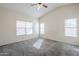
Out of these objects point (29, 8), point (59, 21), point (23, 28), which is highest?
point (29, 8)

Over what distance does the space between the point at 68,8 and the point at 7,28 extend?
144 cm

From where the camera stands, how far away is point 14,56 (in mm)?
2117

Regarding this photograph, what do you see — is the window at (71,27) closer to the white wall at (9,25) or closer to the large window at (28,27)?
the large window at (28,27)

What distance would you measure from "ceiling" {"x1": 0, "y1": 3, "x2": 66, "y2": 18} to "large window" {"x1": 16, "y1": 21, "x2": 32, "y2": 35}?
0.77ft

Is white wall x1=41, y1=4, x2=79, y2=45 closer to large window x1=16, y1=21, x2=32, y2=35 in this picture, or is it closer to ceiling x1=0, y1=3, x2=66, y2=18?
ceiling x1=0, y1=3, x2=66, y2=18

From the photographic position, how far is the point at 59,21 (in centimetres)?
222

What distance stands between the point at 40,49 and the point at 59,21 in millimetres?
779

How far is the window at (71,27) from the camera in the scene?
84.1 inches

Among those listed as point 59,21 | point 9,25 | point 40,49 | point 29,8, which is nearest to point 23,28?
point 9,25

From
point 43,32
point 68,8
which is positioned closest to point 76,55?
point 43,32

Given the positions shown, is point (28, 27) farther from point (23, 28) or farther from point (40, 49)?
point (40, 49)

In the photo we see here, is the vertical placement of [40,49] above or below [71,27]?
below

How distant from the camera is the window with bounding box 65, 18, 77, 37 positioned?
84.1 inches

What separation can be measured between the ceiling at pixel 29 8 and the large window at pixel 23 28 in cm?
23
